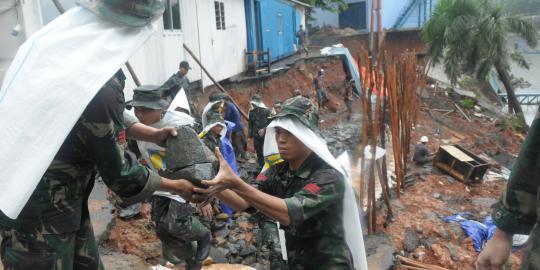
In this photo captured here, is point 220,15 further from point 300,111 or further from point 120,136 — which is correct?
point 120,136

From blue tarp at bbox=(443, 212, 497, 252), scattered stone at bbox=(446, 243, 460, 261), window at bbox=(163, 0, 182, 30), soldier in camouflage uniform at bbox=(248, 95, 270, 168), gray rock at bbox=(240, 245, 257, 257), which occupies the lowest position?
blue tarp at bbox=(443, 212, 497, 252)

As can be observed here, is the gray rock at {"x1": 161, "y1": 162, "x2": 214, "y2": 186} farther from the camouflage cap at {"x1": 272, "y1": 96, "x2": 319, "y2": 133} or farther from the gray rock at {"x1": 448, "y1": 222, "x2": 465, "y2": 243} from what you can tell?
the gray rock at {"x1": 448, "y1": 222, "x2": 465, "y2": 243}

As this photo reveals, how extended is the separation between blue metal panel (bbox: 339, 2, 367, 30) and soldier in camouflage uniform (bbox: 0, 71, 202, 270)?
33.1 metres

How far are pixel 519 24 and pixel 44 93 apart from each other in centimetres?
2030

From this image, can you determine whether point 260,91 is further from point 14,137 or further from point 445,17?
point 14,137

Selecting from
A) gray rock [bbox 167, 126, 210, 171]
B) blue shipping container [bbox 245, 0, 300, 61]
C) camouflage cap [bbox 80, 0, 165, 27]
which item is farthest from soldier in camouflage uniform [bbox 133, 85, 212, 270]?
blue shipping container [bbox 245, 0, 300, 61]

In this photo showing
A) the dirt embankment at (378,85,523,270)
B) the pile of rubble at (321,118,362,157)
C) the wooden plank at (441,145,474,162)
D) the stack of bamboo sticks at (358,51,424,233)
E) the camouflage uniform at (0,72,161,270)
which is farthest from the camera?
the pile of rubble at (321,118,362,157)

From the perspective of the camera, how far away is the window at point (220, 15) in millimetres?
12985

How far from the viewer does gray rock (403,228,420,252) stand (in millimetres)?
6171

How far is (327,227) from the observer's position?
231cm

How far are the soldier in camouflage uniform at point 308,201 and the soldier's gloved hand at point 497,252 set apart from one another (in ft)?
2.41

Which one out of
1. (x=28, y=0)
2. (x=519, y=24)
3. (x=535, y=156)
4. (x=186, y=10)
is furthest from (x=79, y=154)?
(x=519, y=24)

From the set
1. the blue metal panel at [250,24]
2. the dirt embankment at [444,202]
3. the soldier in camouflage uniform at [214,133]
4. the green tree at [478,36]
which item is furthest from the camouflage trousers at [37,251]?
the green tree at [478,36]

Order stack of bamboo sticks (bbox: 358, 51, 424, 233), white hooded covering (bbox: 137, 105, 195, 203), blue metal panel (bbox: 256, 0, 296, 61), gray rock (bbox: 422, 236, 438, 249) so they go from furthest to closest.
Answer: blue metal panel (bbox: 256, 0, 296, 61), gray rock (bbox: 422, 236, 438, 249), stack of bamboo sticks (bbox: 358, 51, 424, 233), white hooded covering (bbox: 137, 105, 195, 203)
